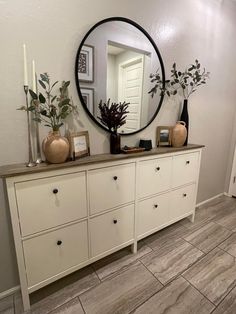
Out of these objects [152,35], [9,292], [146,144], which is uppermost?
[152,35]

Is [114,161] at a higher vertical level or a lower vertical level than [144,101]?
lower

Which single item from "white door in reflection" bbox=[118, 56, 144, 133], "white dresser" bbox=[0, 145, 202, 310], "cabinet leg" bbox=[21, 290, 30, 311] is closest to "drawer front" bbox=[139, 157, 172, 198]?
"white dresser" bbox=[0, 145, 202, 310]

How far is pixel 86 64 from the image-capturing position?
1.35 m

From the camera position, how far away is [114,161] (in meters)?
1.34

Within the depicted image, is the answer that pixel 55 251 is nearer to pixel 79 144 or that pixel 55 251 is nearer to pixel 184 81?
pixel 79 144

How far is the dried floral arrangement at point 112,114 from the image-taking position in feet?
4.66

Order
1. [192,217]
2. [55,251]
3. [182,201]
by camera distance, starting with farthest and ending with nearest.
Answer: [192,217], [182,201], [55,251]

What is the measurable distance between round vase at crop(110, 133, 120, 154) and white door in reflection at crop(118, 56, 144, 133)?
6.7 inches

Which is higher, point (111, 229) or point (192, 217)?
point (111, 229)

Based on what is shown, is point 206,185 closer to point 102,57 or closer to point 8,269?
point 102,57

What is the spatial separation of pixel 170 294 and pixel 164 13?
7.77 feet

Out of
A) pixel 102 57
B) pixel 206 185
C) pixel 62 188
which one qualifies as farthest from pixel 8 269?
pixel 206 185

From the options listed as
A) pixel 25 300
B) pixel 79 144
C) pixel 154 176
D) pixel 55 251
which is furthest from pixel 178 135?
pixel 25 300

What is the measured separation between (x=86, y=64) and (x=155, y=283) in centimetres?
177
